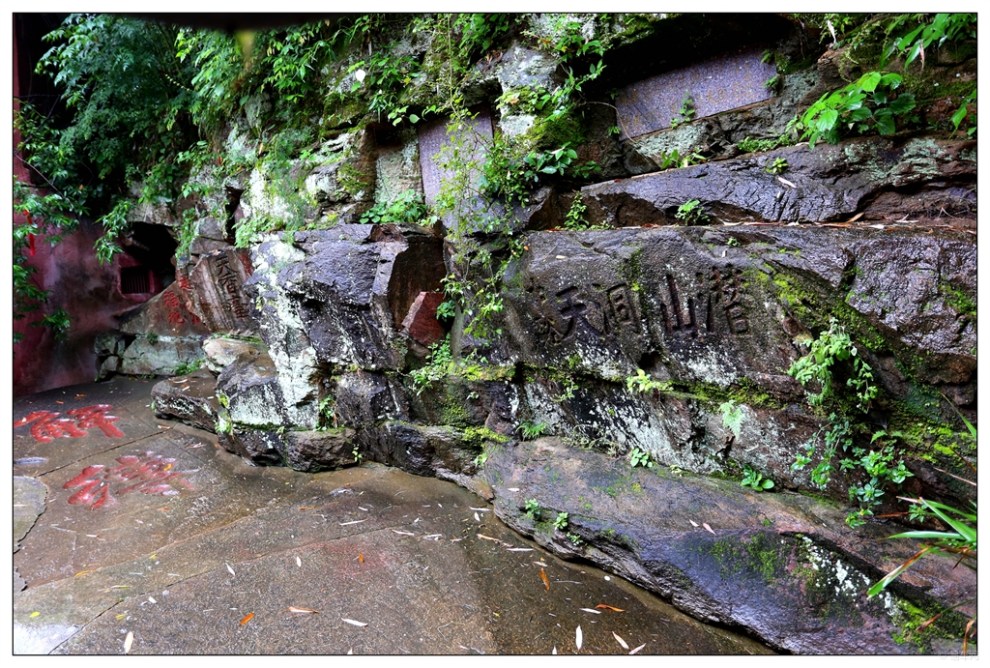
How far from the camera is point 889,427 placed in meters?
3.04

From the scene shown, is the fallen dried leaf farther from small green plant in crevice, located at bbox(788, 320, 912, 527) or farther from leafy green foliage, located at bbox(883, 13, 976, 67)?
leafy green foliage, located at bbox(883, 13, 976, 67)

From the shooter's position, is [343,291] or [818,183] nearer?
[818,183]

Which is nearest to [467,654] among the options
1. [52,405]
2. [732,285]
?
[732,285]

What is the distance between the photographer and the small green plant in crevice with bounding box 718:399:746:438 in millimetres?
A: 3422

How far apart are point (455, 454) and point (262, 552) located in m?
1.64

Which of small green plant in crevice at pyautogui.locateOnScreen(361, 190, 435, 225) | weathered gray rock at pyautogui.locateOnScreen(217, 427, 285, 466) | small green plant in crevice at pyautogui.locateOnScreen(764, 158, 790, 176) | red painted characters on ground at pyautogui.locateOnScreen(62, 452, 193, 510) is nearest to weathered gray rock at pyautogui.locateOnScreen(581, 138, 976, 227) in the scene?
small green plant in crevice at pyautogui.locateOnScreen(764, 158, 790, 176)

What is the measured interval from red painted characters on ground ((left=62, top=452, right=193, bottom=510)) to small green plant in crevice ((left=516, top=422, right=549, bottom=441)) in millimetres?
3108

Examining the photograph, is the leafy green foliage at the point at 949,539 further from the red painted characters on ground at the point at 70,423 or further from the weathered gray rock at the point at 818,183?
the red painted characters on ground at the point at 70,423

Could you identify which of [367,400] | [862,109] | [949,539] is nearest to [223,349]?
[367,400]

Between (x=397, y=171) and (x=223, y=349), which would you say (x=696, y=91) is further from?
(x=223, y=349)

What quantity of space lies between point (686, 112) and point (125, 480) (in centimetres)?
584

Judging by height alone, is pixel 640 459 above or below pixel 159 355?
below

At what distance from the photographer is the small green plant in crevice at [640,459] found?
12.8 ft

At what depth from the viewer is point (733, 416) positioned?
3434mm
